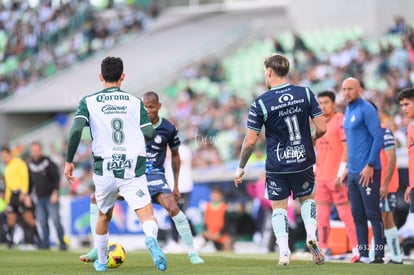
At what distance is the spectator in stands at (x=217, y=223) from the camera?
22281 mm

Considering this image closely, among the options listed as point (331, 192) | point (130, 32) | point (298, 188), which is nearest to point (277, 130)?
point (298, 188)

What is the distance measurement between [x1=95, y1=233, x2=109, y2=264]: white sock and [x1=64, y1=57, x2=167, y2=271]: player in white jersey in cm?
60

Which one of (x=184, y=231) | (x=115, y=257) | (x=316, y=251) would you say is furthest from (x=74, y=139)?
(x=184, y=231)

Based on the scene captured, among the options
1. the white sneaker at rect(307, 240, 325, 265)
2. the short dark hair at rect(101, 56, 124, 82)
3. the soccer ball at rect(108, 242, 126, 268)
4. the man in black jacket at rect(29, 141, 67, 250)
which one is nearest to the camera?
the short dark hair at rect(101, 56, 124, 82)

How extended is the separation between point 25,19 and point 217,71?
11.9 meters

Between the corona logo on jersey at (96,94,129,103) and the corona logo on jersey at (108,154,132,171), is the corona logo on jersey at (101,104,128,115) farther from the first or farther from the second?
the corona logo on jersey at (108,154,132,171)

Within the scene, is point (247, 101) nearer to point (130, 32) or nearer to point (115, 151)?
point (130, 32)

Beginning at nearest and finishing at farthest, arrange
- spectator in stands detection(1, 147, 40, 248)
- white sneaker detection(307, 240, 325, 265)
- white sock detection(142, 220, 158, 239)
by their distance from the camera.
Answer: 1. white sock detection(142, 220, 158, 239)
2. white sneaker detection(307, 240, 325, 265)
3. spectator in stands detection(1, 147, 40, 248)

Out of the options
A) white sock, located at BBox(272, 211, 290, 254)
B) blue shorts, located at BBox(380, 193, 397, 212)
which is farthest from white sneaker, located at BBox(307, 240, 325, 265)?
blue shorts, located at BBox(380, 193, 397, 212)

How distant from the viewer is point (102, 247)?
12.5 m

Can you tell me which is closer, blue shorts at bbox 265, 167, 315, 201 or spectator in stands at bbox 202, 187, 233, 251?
blue shorts at bbox 265, 167, 315, 201

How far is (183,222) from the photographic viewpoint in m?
14.4

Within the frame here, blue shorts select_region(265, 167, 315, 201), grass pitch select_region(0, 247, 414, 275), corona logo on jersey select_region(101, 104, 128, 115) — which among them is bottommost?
grass pitch select_region(0, 247, 414, 275)

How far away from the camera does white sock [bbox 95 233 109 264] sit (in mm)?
12391
